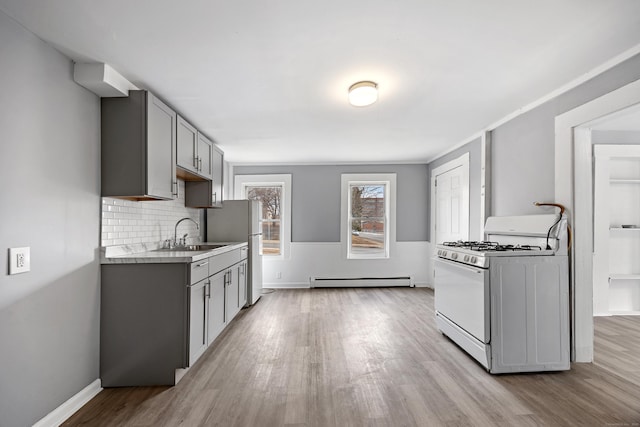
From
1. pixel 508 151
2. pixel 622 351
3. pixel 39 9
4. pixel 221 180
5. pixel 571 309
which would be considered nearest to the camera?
pixel 39 9

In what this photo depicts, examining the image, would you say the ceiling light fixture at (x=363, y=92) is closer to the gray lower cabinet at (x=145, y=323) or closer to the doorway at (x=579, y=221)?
the doorway at (x=579, y=221)

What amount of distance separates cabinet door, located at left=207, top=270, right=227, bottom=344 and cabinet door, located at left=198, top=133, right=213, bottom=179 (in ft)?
4.11

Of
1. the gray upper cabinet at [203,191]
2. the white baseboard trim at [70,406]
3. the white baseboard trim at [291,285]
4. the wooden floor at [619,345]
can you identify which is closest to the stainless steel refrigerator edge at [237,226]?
the gray upper cabinet at [203,191]

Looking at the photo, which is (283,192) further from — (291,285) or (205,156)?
(205,156)

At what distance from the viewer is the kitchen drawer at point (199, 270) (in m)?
2.68

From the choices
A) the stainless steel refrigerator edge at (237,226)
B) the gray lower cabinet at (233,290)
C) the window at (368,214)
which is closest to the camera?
the gray lower cabinet at (233,290)

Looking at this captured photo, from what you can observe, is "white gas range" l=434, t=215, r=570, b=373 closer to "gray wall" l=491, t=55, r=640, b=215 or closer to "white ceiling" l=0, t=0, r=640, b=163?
"gray wall" l=491, t=55, r=640, b=215

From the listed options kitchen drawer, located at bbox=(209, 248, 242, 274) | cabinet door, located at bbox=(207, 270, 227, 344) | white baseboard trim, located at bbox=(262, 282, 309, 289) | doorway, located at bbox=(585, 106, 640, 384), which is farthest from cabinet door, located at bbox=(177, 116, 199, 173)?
doorway, located at bbox=(585, 106, 640, 384)

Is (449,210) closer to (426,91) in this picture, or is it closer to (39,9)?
(426,91)

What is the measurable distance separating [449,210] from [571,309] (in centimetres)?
262

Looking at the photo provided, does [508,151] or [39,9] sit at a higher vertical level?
[39,9]

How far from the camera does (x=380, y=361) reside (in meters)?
2.92

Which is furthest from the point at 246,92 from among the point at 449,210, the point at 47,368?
the point at 449,210

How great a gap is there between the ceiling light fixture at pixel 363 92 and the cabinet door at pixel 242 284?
8.41ft
